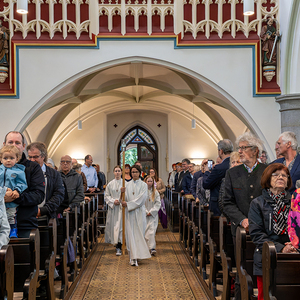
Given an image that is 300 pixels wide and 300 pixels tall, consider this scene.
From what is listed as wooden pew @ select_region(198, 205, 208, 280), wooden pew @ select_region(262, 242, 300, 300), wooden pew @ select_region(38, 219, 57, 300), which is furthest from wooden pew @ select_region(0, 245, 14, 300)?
wooden pew @ select_region(198, 205, 208, 280)

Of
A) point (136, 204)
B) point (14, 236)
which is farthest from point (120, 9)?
point (14, 236)

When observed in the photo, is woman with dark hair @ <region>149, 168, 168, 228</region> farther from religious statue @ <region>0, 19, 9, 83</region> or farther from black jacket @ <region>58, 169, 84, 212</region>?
religious statue @ <region>0, 19, 9, 83</region>

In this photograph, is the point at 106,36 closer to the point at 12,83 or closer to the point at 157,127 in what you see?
the point at 12,83

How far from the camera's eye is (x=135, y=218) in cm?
666

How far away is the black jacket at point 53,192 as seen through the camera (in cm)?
459

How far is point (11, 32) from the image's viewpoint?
8.80m

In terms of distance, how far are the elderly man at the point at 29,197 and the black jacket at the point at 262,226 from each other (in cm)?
182

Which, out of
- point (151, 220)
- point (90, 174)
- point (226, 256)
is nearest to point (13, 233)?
point (226, 256)

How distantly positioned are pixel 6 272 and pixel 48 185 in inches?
82.5

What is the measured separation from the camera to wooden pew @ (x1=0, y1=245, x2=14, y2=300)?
2.60 meters

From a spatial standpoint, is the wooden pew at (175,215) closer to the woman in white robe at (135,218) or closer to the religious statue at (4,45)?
the woman in white robe at (135,218)

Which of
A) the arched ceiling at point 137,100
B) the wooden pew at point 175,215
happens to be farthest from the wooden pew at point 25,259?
the arched ceiling at point 137,100

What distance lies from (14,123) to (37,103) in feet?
2.05

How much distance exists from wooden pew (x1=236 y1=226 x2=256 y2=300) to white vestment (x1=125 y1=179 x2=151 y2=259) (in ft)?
9.56
